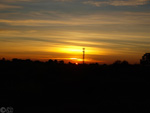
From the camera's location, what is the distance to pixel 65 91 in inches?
801

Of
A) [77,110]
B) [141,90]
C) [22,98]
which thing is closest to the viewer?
[77,110]

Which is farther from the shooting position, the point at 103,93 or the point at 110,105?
the point at 103,93

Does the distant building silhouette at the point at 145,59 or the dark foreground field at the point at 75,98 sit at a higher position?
the distant building silhouette at the point at 145,59

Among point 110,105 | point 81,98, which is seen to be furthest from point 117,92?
point 110,105

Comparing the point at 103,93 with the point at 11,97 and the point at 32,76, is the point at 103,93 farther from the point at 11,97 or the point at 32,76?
the point at 32,76

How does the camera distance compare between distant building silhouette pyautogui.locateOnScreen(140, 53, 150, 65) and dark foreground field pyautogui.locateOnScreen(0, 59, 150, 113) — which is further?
distant building silhouette pyautogui.locateOnScreen(140, 53, 150, 65)

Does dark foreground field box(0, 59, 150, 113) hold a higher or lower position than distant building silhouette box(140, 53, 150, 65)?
lower

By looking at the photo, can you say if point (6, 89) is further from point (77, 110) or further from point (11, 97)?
point (77, 110)

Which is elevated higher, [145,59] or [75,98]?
[145,59]

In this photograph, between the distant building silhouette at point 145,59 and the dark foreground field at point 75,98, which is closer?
the dark foreground field at point 75,98

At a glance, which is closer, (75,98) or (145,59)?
(75,98)

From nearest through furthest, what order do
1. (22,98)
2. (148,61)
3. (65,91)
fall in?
(22,98) < (65,91) < (148,61)

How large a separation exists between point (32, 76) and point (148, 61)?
1581 inches

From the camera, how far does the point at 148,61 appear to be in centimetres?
6103
